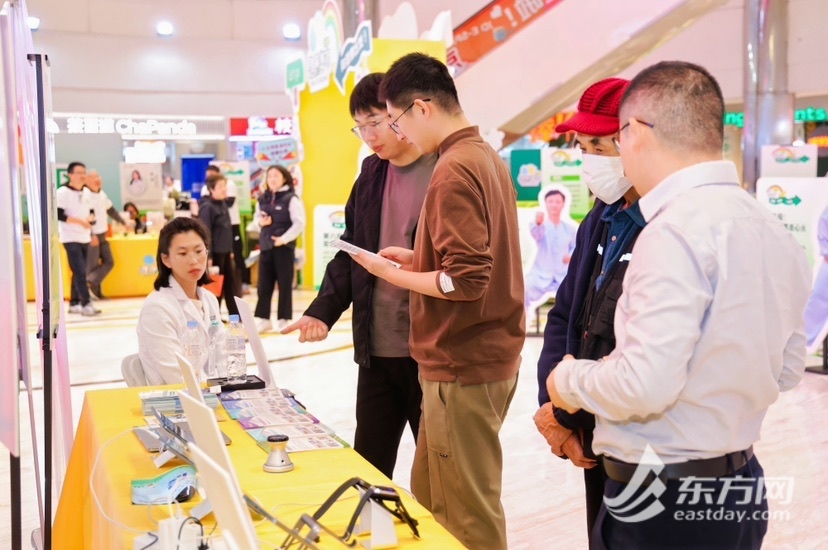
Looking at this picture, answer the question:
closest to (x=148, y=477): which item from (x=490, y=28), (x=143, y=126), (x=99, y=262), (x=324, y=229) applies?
(x=324, y=229)

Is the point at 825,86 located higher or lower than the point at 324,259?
higher

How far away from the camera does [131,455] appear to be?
2.23 m

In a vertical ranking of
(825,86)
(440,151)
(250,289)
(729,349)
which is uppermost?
(825,86)

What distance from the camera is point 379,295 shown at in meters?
2.88

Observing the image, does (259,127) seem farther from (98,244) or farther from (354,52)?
(354,52)

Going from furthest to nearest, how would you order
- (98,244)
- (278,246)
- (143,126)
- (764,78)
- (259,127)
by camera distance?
1. (259,127)
2. (143,126)
3. (764,78)
4. (98,244)
5. (278,246)

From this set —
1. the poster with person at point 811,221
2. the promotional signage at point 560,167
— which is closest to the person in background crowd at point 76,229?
the promotional signage at point 560,167

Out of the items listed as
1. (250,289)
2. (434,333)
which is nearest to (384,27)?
(250,289)

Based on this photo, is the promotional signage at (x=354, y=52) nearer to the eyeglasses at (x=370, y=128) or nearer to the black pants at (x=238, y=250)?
the black pants at (x=238, y=250)

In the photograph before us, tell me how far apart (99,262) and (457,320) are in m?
9.17

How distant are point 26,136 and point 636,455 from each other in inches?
76.9

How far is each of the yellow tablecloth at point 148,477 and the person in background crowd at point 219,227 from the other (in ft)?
19.0

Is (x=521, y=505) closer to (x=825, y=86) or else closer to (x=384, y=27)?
(x=384, y=27)

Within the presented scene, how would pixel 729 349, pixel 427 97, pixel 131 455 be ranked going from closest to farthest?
pixel 729 349 → pixel 131 455 → pixel 427 97
